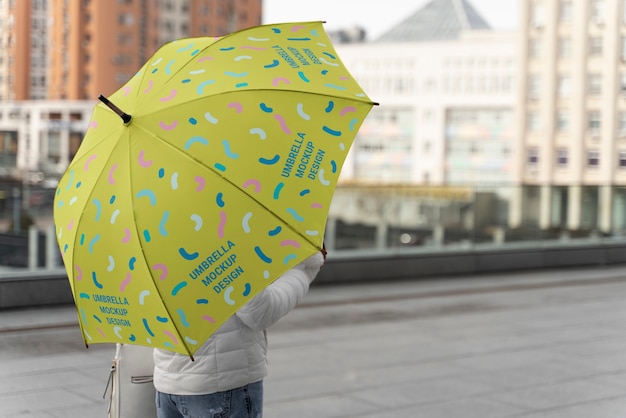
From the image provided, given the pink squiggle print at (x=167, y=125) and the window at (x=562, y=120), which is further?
the window at (x=562, y=120)

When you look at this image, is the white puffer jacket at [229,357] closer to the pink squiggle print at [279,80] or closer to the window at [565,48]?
the pink squiggle print at [279,80]

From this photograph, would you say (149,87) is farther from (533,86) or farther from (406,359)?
(533,86)

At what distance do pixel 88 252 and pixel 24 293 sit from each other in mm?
8142

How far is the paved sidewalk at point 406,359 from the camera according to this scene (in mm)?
7125

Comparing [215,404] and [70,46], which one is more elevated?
[70,46]

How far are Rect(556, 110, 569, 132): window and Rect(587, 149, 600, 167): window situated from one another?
569 cm

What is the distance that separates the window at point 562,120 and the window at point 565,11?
11753 mm

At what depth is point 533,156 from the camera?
424 feet

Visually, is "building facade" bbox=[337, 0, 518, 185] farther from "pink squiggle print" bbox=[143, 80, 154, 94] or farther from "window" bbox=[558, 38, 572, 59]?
"pink squiggle print" bbox=[143, 80, 154, 94]

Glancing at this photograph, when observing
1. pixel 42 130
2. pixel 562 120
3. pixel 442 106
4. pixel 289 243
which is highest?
pixel 442 106

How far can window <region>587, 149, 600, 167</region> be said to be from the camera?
384ft

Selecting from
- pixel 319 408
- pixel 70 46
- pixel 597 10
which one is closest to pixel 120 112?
pixel 319 408

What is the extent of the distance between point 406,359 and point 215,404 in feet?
18.1

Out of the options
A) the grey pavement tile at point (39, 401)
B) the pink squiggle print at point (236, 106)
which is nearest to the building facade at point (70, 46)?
the grey pavement tile at point (39, 401)
